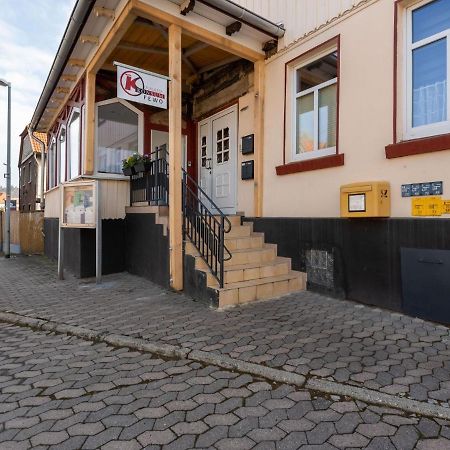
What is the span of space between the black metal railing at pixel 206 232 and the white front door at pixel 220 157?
1990 mm

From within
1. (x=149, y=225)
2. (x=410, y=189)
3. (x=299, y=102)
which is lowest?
(x=149, y=225)

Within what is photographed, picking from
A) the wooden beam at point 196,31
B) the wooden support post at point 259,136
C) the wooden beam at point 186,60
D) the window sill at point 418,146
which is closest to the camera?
the window sill at point 418,146

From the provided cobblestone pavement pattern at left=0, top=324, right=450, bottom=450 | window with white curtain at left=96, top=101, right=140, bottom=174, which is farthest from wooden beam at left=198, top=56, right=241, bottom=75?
cobblestone pavement pattern at left=0, top=324, right=450, bottom=450

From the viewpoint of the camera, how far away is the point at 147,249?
6.64 meters

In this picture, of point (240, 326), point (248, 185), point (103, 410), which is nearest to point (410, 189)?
point (240, 326)

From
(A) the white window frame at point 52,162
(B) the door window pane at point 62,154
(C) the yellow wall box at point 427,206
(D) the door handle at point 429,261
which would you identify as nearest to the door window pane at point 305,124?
(C) the yellow wall box at point 427,206

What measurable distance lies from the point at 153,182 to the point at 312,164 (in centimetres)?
298

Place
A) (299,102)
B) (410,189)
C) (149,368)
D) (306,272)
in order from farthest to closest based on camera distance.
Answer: (299,102)
(306,272)
(410,189)
(149,368)

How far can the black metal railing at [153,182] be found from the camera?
6.33 m

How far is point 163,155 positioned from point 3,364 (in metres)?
4.25

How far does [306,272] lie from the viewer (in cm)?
568

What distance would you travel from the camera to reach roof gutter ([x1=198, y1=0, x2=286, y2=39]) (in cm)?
534

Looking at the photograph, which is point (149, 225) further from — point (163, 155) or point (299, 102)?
point (299, 102)

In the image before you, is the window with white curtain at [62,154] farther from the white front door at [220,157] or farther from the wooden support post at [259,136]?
the wooden support post at [259,136]
